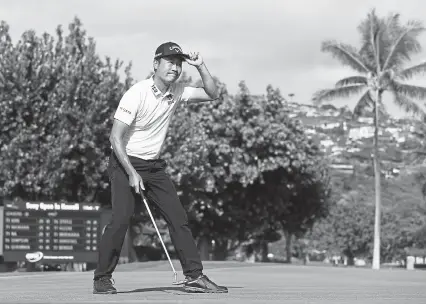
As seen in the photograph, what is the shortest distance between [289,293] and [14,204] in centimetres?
1717

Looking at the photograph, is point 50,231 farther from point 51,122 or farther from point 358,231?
point 358,231

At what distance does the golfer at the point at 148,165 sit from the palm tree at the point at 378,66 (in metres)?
42.4

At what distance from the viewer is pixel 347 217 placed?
99.2m

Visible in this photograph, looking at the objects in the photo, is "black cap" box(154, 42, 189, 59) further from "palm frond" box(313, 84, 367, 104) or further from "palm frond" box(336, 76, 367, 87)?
"palm frond" box(336, 76, 367, 87)

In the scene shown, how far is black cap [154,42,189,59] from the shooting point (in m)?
8.01

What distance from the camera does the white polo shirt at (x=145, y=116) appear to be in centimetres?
791

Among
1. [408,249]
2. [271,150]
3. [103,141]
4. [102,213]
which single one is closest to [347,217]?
[408,249]

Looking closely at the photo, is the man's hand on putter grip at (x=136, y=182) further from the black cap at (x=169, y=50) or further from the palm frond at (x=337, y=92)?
the palm frond at (x=337, y=92)

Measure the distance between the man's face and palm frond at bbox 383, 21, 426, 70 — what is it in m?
43.5

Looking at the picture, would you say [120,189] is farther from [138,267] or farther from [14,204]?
[14,204]

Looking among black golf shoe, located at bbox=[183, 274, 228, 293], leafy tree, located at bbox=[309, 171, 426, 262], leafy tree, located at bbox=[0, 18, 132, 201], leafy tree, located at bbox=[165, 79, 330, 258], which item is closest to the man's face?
black golf shoe, located at bbox=[183, 274, 228, 293]

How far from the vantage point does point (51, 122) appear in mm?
34094

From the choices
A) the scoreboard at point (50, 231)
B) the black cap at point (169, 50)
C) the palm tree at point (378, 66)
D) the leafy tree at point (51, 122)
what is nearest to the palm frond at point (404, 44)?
the palm tree at point (378, 66)

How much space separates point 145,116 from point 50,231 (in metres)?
17.2
